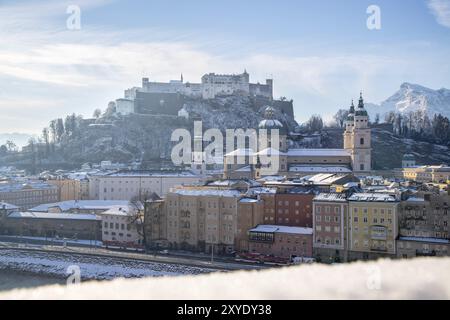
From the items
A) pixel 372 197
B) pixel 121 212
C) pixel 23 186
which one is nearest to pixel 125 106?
pixel 23 186

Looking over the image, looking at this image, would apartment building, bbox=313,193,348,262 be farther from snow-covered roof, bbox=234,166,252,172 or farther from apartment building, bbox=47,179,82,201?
apartment building, bbox=47,179,82,201

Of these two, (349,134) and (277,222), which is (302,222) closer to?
(277,222)

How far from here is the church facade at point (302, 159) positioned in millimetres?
30016

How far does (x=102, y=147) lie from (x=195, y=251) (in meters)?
27.8

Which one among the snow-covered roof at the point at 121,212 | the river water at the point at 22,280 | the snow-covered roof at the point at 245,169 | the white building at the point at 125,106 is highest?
the white building at the point at 125,106

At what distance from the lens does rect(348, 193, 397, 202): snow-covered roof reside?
15.9 metres

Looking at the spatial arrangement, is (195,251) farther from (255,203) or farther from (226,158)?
(226,158)

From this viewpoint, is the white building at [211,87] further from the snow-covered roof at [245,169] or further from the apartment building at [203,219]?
the apartment building at [203,219]

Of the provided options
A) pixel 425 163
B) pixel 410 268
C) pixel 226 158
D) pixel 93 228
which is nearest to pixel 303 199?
pixel 93 228

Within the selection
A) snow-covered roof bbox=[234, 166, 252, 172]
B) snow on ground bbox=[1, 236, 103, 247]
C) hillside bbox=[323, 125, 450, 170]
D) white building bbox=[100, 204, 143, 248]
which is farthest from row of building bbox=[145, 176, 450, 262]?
hillside bbox=[323, 125, 450, 170]

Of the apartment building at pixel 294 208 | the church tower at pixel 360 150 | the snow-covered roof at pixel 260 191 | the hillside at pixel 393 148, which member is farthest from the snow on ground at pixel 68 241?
the hillside at pixel 393 148

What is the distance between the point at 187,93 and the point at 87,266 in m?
39.8

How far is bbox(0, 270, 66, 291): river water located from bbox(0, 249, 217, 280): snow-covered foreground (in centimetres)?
28

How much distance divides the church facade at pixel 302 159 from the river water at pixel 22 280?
605 inches
